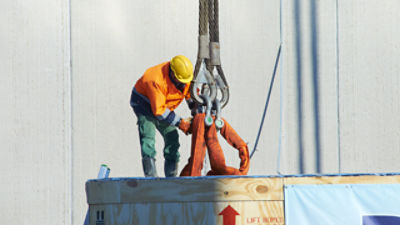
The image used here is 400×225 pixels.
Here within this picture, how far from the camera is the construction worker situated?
6.20 metres

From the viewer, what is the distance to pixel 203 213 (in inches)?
188

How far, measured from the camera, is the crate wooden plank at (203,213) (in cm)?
478

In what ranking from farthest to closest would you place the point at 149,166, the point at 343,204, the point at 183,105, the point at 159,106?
the point at 183,105
the point at 149,166
the point at 159,106
the point at 343,204

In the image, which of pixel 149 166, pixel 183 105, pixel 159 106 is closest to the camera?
pixel 159 106

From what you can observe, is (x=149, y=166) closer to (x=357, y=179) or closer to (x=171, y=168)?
(x=171, y=168)

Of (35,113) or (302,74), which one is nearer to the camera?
(35,113)

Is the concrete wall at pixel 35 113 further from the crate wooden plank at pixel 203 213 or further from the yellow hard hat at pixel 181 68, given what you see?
the crate wooden plank at pixel 203 213

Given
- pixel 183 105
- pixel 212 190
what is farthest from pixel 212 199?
pixel 183 105

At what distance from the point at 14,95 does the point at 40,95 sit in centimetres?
33

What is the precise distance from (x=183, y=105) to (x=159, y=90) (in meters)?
2.94

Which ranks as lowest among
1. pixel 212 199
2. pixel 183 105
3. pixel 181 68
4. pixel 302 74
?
pixel 212 199

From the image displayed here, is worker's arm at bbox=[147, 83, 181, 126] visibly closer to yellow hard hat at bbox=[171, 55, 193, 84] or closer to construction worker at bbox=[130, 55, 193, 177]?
construction worker at bbox=[130, 55, 193, 177]

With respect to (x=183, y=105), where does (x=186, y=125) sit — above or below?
below

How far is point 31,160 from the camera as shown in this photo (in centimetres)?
855
